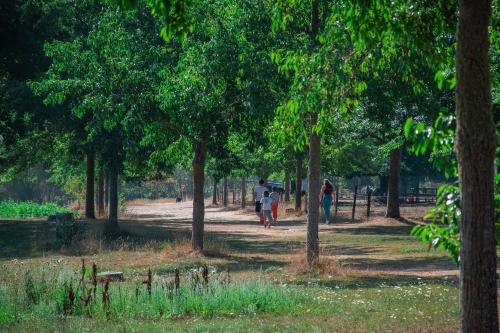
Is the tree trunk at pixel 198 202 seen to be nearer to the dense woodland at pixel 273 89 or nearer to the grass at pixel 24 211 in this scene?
the dense woodland at pixel 273 89

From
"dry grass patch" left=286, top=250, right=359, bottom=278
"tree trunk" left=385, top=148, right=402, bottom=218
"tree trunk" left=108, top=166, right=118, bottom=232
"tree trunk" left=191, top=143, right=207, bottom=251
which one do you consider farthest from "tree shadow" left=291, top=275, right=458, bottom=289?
"tree trunk" left=385, top=148, right=402, bottom=218

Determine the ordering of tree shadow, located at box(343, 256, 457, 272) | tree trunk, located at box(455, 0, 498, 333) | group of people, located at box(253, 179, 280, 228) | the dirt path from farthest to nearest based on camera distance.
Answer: group of people, located at box(253, 179, 280, 228)
the dirt path
tree shadow, located at box(343, 256, 457, 272)
tree trunk, located at box(455, 0, 498, 333)

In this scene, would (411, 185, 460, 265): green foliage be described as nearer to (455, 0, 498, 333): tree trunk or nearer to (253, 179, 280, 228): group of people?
(455, 0, 498, 333): tree trunk

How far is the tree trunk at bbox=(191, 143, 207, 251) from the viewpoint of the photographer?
765 inches

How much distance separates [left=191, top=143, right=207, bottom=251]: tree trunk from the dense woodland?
0.03 m

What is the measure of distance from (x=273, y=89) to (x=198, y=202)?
15.0ft

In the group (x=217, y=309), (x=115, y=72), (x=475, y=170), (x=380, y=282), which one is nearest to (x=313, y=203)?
(x=380, y=282)

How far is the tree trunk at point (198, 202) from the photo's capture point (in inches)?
765

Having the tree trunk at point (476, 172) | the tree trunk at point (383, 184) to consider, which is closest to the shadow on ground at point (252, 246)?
the tree trunk at point (476, 172)

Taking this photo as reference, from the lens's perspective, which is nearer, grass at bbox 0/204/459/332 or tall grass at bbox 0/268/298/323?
grass at bbox 0/204/459/332

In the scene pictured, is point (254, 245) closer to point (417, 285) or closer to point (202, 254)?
point (202, 254)

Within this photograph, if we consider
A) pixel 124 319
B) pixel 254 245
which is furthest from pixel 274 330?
pixel 254 245

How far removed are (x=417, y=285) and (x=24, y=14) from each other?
20.0m

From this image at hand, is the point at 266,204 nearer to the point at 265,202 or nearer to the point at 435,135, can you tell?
the point at 265,202
